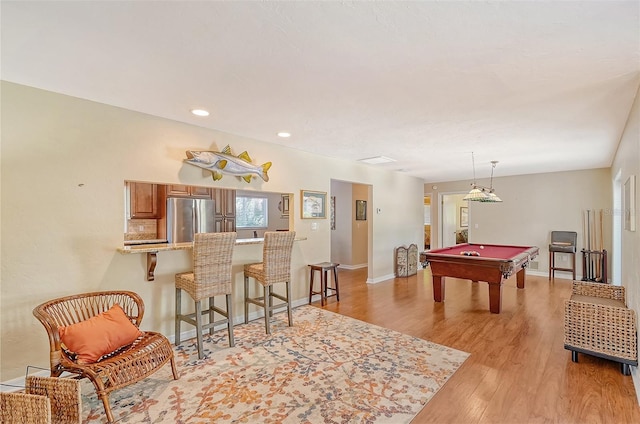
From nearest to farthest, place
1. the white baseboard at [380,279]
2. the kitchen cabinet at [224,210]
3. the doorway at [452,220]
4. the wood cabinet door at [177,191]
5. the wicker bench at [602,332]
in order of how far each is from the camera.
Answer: the wicker bench at [602,332] < the wood cabinet door at [177,191] < the kitchen cabinet at [224,210] < the white baseboard at [380,279] < the doorway at [452,220]

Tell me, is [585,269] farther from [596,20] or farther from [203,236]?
[203,236]

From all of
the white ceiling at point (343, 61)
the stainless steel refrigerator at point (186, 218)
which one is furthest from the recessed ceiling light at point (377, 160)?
the stainless steel refrigerator at point (186, 218)

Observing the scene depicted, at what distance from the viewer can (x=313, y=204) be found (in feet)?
15.7

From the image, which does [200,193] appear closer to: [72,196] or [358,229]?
[72,196]

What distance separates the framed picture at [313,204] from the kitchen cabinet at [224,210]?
2.16 metres

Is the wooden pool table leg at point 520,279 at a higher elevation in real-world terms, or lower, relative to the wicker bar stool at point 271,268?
lower

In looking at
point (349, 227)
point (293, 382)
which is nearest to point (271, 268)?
point (293, 382)

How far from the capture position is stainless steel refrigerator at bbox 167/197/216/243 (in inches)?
199

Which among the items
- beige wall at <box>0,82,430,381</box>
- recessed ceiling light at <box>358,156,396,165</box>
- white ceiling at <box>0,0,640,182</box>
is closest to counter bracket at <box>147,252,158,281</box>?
beige wall at <box>0,82,430,381</box>

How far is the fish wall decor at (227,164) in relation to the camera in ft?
10.9

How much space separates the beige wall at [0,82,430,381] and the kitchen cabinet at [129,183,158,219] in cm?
214

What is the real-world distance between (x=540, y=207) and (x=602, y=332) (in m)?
5.04

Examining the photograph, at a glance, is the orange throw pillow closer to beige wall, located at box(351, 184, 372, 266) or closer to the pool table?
the pool table

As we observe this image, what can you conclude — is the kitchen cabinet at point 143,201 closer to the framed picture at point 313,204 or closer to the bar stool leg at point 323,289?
the framed picture at point 313,204
